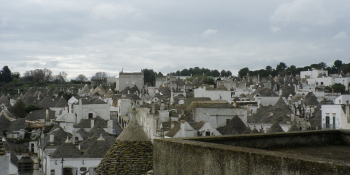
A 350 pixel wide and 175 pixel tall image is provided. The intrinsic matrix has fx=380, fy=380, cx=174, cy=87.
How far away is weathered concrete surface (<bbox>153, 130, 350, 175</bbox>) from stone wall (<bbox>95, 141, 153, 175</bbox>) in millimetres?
2936

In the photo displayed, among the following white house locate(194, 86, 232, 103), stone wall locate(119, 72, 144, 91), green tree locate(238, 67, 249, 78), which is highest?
green tree locate(238, 67, 249, 78)

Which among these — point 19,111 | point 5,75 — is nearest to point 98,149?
point 19,111

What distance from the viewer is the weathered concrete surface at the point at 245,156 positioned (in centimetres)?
480

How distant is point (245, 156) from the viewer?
5492mm

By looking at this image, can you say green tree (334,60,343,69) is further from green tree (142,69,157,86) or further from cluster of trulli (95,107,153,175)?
cluster of trulli (95,107,153,175)

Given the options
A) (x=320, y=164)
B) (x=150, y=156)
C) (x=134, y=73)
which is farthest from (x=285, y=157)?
(x=134, y=73)

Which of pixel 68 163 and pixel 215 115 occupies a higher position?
pixel 215 115

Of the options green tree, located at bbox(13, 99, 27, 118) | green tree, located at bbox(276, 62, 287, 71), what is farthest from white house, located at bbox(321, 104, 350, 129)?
green tree, located at bbox(276, 62, 287, 71)

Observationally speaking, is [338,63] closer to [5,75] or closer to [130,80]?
[130,80]

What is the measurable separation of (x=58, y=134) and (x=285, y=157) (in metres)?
41.2

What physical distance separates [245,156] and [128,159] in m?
5.90

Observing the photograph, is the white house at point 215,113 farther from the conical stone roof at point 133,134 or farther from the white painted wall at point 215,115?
the conical stone roof at point 133,134

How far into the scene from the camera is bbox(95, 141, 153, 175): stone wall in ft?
34.3

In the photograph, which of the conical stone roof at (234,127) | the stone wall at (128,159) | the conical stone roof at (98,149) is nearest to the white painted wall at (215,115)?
the conical stone roof at (234,127)
